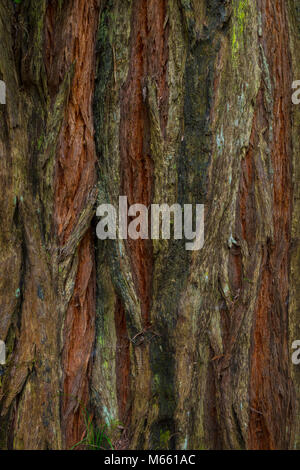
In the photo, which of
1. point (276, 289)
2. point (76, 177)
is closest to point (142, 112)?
point (76, 177)

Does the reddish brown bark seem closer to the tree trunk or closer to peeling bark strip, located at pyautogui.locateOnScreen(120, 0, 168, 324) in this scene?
the tree trunk

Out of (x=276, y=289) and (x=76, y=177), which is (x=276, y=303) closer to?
(x=276, y=289)

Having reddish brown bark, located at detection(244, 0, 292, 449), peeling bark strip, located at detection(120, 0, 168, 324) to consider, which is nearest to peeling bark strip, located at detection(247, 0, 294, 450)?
reddish brown bark, located at detection(244, 0, 292, 449)

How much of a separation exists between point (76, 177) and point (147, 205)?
360 millimetres

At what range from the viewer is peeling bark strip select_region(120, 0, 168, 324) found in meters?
1.91

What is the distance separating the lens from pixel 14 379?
1888 millimetres

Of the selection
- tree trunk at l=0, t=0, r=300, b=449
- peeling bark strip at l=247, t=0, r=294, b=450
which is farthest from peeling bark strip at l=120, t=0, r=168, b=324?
peeling bark strip at l=247, t=0, r=294, b=450

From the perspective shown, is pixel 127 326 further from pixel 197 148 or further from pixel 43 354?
pixel 197 148

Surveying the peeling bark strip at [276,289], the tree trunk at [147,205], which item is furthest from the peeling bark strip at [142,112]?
the peeling bark strip at [276,289]

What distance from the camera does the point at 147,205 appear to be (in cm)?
199

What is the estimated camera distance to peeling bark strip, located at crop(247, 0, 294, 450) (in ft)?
6.59

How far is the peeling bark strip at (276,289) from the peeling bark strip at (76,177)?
809 millimetres

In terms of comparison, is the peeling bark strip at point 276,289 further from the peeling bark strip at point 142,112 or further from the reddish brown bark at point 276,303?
the peeling bark strip at point 142,112

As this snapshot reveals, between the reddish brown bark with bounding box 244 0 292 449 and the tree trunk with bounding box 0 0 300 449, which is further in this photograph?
the reddish brown bark with bounding box 244 0 292 449
